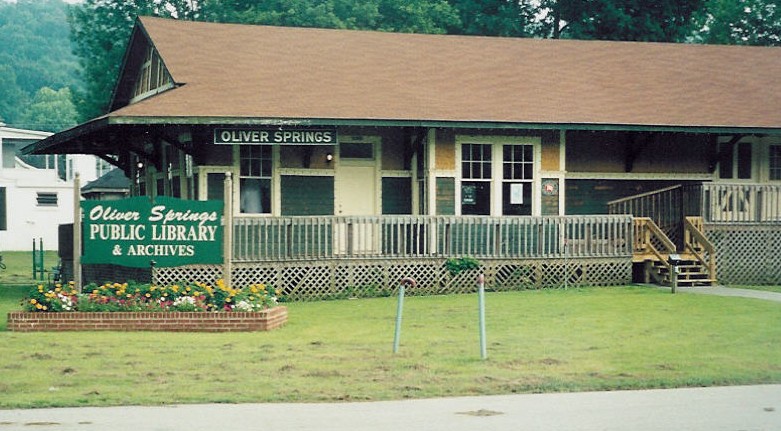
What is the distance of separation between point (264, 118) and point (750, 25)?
3169 centimetres

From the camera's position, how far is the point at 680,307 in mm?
19938

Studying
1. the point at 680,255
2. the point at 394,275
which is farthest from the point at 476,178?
the point at 680,255

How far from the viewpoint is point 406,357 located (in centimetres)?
1405

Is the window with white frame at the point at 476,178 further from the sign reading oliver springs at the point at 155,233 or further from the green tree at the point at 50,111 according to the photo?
the green tree at the point at 50,111

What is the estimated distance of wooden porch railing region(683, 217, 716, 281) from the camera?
25.0 meters

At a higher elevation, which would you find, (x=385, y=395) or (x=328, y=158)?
(x=328, y=158)

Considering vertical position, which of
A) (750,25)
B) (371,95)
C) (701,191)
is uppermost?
(750,25)

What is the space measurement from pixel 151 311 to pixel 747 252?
14589 mm

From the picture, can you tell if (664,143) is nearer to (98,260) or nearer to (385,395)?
(98,260)

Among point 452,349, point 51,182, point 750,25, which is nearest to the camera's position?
point 452,349

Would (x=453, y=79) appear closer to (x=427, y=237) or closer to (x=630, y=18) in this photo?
(x=427, y=237)

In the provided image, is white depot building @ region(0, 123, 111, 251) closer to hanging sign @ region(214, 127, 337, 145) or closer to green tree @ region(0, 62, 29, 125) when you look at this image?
hanging sign @ region(214, 127, 337, 145)

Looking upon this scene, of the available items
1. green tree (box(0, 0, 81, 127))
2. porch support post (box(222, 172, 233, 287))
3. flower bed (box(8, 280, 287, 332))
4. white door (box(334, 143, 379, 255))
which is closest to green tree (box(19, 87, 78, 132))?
green tree (box(0, 0, 81, 127))

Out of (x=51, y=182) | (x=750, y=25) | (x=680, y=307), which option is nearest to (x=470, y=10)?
(x=750, y=25)
